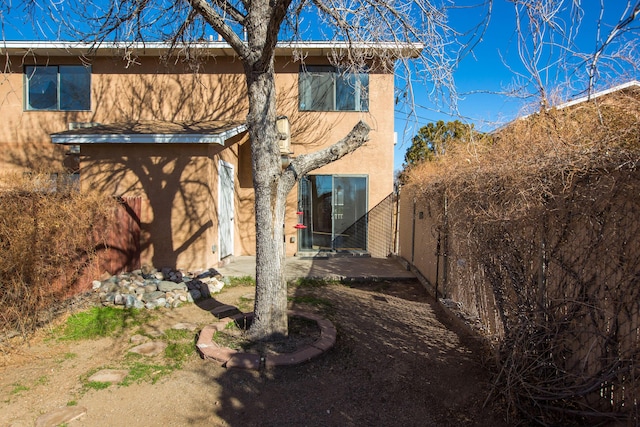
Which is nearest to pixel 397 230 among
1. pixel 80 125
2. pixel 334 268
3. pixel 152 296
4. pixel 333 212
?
pixel 333 212

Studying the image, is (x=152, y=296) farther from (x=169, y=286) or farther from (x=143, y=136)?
(x=143, y=136)

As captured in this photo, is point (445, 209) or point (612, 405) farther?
point (445, 209)

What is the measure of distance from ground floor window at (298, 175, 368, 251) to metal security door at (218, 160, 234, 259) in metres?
1.97

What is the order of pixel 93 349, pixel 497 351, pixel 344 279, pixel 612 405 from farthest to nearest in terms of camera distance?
pixel 344 279 → pixel 93 349 → pixel 497 351 → pixel 612 405

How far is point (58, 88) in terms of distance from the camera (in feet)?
33.0

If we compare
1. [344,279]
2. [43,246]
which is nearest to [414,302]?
[344,279]

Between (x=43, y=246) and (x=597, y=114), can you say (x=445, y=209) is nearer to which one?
(x=597, y=114)

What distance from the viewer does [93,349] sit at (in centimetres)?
415

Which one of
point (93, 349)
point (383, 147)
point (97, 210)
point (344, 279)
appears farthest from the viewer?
point (383, 147)

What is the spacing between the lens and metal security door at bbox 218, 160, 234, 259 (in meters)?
8.40

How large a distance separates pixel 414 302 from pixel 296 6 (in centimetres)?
504

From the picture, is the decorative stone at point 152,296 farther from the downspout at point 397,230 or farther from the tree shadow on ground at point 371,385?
the downspout at point 397,230

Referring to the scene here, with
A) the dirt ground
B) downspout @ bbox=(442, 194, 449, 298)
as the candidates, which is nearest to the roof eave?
the dirt ground

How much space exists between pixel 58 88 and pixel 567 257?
488 inches
